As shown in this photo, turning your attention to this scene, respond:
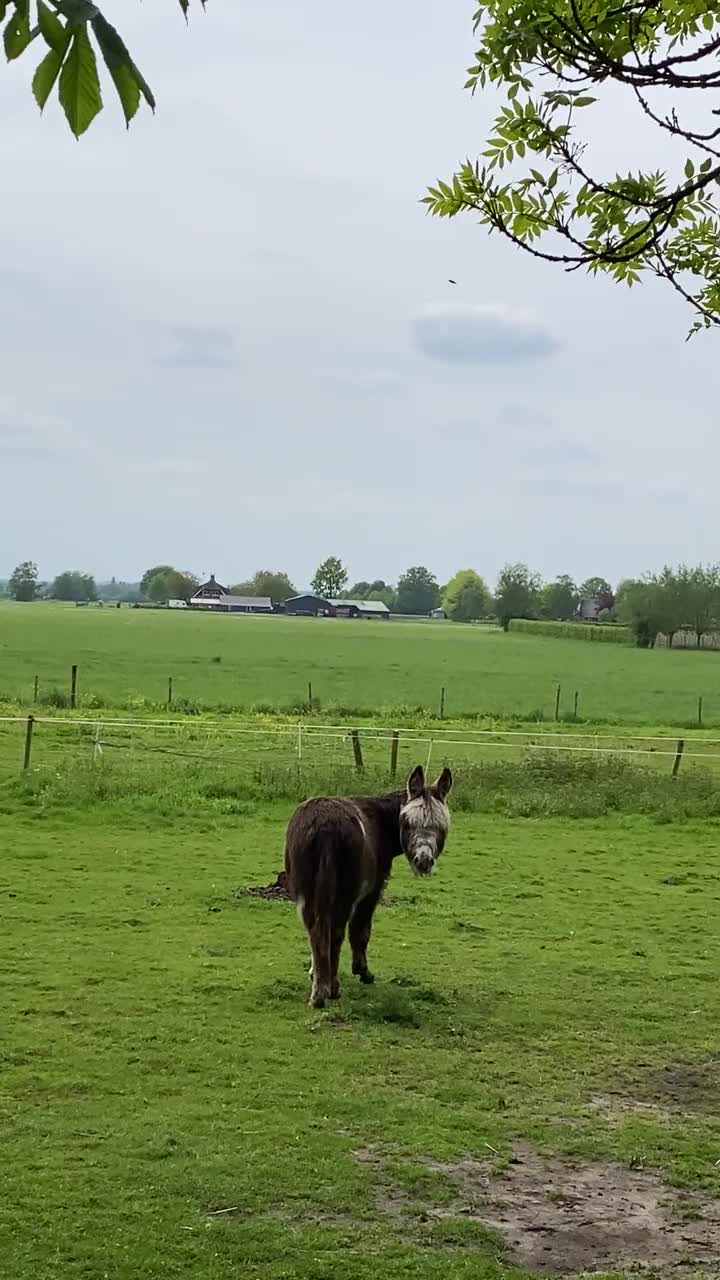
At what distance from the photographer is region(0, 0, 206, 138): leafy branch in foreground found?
77.0 inches

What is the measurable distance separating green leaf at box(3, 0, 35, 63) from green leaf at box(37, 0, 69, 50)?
5cm

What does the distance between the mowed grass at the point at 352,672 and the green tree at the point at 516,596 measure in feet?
128

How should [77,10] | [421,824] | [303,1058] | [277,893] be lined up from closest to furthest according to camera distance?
[77,10] < [303,1058] < [421,824] < [277,893]

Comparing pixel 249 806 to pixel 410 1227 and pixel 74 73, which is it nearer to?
pixel 410 1227

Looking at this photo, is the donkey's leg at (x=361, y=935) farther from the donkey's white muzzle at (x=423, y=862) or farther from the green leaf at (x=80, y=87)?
the green leaf at (x=80, y=87)

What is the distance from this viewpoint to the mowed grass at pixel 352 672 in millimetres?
39938

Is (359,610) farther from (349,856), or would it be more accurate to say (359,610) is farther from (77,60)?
(77,60)

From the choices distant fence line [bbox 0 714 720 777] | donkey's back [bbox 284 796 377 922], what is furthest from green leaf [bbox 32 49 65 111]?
distant fence line [bbox 0 714 720 777]

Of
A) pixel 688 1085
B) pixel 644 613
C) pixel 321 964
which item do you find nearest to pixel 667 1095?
pixel 688 1085

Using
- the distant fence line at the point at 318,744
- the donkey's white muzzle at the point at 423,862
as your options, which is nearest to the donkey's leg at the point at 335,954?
the donkey's white muzzle at the point at 423,862

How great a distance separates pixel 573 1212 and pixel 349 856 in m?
3.23

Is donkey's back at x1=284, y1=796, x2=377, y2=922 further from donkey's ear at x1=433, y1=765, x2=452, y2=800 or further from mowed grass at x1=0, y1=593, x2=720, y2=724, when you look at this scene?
mowed grass at x1=0, y1=593, x2=720, y2=724

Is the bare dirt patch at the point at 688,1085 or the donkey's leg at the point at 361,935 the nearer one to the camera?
the bare dirt patch at the point at 688,1085

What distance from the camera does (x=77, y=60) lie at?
2.00m
